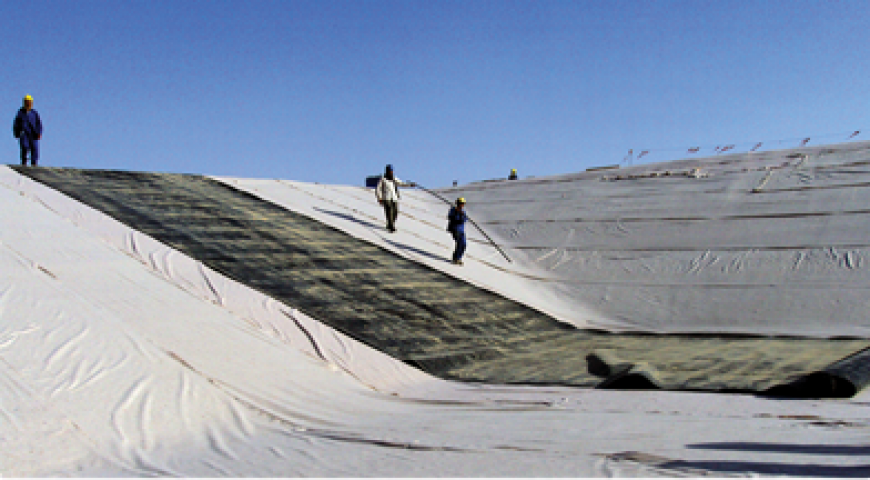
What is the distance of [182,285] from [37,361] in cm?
211

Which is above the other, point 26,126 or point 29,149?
point 26,126

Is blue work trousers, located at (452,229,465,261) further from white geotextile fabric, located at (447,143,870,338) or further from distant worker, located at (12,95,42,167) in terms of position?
distant worker, located at (12,95,42,167)

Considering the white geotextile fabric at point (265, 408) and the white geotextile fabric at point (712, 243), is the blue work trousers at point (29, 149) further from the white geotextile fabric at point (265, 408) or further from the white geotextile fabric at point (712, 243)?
the white geotextile fabric at point (712, 243)

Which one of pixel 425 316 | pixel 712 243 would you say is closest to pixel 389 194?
pixel 425 316

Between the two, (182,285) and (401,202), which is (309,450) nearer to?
(182,285)

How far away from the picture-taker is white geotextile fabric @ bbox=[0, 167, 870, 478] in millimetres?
3068

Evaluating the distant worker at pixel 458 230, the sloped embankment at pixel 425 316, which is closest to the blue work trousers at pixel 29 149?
the sloped embankment at pixel 425 316

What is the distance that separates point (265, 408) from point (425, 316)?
3176 mm

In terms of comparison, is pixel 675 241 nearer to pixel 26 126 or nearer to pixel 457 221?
pixel 457 221

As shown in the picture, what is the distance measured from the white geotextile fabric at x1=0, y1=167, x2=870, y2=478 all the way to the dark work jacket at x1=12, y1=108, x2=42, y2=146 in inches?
174

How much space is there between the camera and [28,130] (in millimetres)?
10031

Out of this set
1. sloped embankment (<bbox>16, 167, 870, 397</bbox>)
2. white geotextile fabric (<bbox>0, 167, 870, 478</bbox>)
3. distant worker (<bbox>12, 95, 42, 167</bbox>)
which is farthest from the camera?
distant worker (<bbox>12, 95, 42, 167</bbox>)

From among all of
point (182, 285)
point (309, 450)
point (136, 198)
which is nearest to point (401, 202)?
point (136, 198)

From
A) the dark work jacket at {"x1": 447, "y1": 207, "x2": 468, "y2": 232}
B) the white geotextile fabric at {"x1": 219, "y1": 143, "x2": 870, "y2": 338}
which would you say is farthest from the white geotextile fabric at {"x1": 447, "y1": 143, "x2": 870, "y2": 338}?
the dark work jacket at {"x1": 447, "y1": 207, "x2": 468, "y2": 232}
